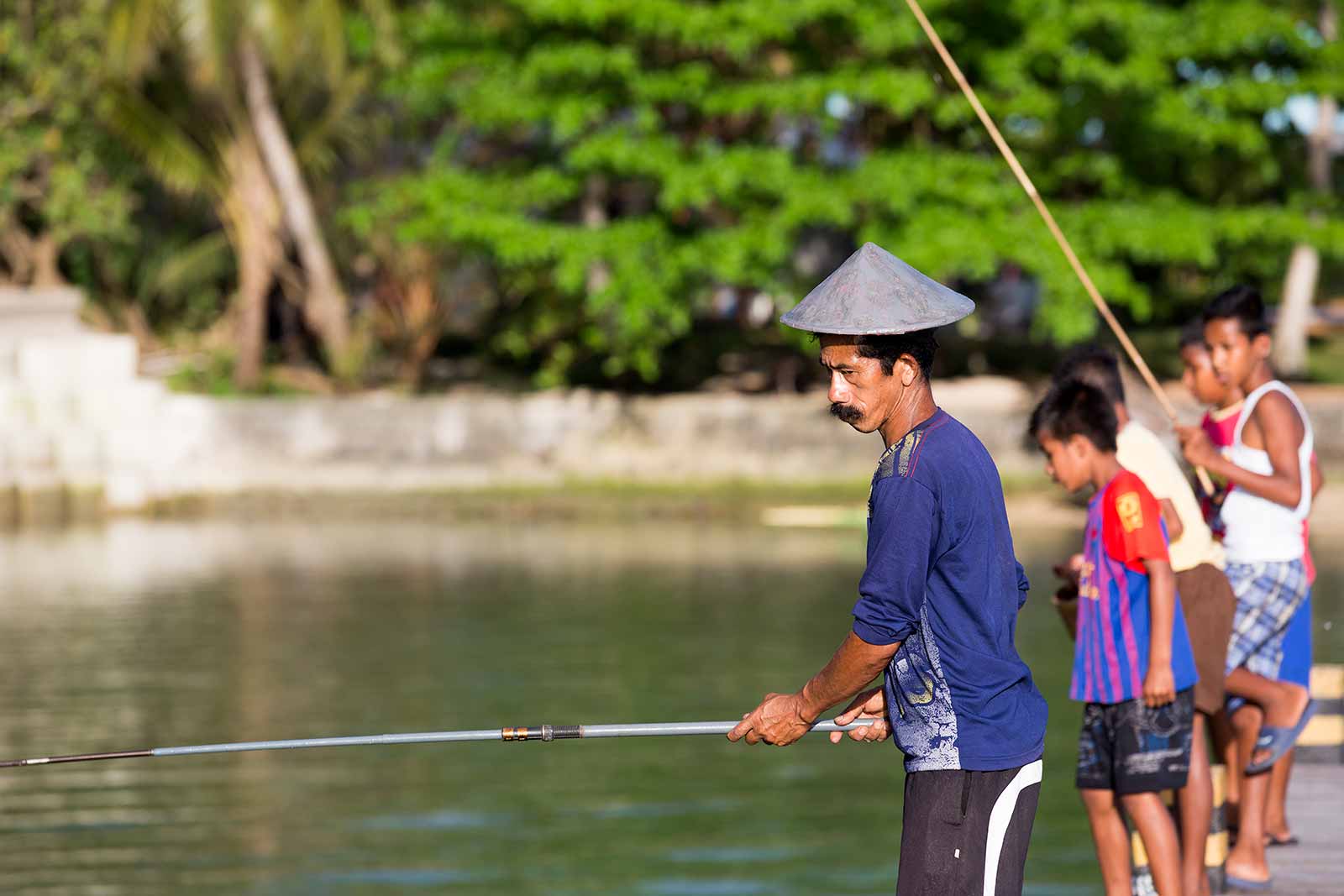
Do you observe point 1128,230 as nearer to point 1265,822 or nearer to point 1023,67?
point 1023,67

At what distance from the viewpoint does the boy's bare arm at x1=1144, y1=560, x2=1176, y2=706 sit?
4.99 metres

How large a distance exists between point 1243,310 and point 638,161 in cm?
1517

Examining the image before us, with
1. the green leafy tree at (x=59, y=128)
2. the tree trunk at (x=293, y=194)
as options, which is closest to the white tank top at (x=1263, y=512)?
the tree trunk at (x=293, y=194)

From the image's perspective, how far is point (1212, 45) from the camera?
798 inches

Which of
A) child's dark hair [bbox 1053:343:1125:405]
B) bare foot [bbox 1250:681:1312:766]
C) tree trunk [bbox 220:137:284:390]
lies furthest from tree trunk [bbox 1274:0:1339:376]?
child's dark hair [bbox 1053:343:1125:405]

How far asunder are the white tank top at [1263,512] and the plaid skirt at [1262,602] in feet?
0.09

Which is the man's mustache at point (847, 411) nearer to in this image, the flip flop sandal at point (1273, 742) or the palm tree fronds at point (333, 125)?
the flip flop sandal at point (1273, 742)

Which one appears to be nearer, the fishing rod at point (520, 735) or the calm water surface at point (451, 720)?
the fishing rod at point (520, 735)

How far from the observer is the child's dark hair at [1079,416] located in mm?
5086

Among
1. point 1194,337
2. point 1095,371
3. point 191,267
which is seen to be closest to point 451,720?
point 1194,337

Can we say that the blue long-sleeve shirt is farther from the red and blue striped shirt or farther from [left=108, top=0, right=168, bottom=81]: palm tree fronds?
[left=108, top=0, right=168, bottom=81]: palm tree fronds

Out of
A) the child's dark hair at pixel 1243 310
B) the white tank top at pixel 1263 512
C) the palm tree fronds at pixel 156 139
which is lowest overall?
the white tank top at pixel 1263 512

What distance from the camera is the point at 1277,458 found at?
5781 mm

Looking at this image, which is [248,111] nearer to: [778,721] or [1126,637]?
[1126,637]
